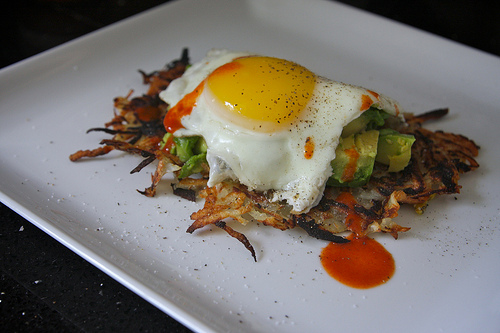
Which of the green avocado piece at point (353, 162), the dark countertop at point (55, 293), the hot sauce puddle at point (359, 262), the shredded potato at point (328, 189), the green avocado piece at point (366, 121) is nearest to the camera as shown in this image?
the dark countertop at point (55, 293)

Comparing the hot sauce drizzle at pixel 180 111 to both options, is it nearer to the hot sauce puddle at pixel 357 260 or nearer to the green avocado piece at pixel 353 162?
the green avocado piece at pixel 353 162

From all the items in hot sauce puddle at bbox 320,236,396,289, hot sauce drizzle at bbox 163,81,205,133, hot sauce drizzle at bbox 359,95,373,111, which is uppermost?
hot sauce drizzle at bbox 359,95,373,111

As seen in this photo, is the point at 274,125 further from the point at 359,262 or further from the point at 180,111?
the point at 359,262

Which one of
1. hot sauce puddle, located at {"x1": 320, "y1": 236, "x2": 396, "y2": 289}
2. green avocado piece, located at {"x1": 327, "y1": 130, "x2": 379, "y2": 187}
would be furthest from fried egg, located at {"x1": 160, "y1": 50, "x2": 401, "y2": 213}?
hot sauce puddle, located at {"x1": 320, "y1": 236, "x2": 396, "y2": 289}

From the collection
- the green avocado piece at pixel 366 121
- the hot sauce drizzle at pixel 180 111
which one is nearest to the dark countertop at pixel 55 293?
the hot sauce drizzle at pixel 180 111

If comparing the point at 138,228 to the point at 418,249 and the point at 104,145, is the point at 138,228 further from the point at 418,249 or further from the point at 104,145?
the point at 418,249

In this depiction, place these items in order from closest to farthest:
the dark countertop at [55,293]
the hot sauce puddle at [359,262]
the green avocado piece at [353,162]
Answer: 1. the dark countertop at [55,293]
2. the hot sauce puddle at [359,262]
3. the green avocado piece at [353,162]

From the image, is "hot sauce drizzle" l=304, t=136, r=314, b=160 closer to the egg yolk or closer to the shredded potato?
the egg yolk
